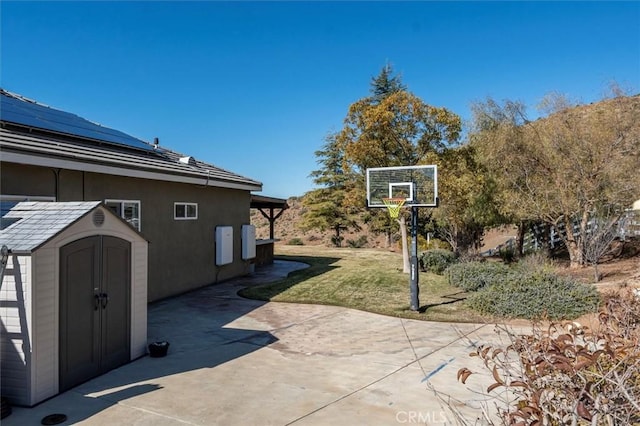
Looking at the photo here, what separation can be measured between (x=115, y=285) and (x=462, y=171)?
1202 centimetres

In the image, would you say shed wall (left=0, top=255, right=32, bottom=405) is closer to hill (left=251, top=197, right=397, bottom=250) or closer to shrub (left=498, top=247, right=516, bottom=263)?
shrub (left=498, top=247, right=516, bottom=263)

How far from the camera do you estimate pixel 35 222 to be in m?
5.04

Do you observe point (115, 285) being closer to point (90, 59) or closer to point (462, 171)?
point (90, 59)

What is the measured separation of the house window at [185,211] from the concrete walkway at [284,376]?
10.0 feet

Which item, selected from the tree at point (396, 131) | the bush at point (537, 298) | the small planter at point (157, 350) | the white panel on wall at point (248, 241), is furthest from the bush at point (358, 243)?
the small planter at point (157, 350)

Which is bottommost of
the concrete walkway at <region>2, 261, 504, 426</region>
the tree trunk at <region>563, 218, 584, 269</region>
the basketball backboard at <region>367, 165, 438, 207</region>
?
the concrete walkway at <region>2, 261, 504, 426</region>

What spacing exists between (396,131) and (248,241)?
6324mm

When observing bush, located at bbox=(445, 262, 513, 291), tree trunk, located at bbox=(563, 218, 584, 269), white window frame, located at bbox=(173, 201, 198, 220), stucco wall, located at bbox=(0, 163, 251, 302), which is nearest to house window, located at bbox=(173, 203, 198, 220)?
white window frame, located at bbox=(173, 201, 198, 220)

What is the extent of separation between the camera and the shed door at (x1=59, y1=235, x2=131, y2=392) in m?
4.90

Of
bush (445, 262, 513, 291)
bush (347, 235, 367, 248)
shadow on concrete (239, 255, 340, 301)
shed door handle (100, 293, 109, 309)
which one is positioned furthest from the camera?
bush (347, 235, 367, 248)

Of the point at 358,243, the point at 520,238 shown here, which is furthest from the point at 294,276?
the point at 358,243

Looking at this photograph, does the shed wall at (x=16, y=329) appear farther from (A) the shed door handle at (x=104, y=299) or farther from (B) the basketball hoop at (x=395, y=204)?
(B) the basketball hoop at (x=395, y=204)

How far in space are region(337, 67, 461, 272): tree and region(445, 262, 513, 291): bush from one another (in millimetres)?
2081

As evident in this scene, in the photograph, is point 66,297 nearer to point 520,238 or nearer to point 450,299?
point 450,299
